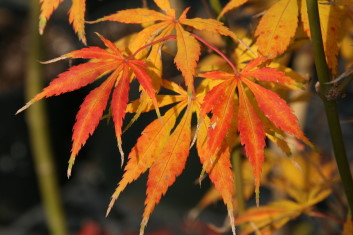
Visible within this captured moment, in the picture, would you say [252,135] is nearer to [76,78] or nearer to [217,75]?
[217,75]

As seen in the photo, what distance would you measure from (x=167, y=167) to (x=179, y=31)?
142mm

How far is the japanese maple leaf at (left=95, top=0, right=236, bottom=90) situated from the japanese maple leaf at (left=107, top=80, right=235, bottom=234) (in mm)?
32

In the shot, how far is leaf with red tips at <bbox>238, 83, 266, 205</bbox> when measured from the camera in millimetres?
536

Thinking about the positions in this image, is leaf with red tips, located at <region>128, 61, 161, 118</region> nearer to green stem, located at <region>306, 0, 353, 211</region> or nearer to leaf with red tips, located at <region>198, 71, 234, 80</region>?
leaf with red tips, located at <region>198, 71, 234, 80</region>

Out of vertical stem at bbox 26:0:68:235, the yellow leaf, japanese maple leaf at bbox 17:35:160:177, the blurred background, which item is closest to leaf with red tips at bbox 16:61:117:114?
japanese maple leaf at bbox 17:35:160:177

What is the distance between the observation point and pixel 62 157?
2.53m

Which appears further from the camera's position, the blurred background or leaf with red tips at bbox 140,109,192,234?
the blurred background

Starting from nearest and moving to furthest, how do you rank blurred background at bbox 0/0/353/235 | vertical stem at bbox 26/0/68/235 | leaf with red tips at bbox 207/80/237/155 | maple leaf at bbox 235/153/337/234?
leaf with red tips at bbox 207/80/237/155 < maple leaf at bbox 235/153/337/234 < vertical stem at bbox 26/0/68/235 < blurred background at bbox 0/0/353/235

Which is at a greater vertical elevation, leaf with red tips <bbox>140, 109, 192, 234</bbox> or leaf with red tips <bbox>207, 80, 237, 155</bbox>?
leaf with red tips <bbox>207, 80, 237, 155</bbox>

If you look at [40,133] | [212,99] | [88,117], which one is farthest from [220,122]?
[40,133]

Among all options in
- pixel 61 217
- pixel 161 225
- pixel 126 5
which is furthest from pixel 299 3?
pixel 126 5

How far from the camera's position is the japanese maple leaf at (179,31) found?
555mm

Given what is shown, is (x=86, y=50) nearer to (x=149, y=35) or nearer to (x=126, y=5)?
(x=149, y=35)

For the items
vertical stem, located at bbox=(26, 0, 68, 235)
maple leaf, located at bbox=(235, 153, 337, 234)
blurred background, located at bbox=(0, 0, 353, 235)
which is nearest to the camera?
maple leaf, located at bbox=(235, 153, 337, 234)
